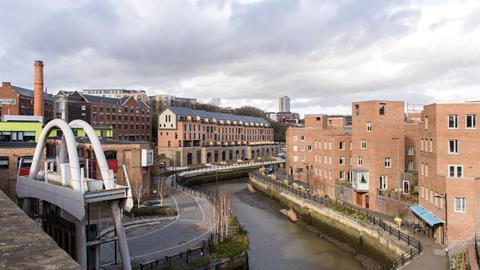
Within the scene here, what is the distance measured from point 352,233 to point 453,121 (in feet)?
41.2

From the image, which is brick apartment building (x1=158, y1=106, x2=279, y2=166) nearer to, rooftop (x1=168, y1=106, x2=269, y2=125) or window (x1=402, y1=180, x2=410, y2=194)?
rooftop (x1=168, y1=106, x2=269, y2=125)

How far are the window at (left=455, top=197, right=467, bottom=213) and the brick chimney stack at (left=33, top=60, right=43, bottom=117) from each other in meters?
52.6

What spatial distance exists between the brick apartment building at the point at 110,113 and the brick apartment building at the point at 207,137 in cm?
1130

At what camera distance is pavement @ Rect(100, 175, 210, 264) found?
2606cm

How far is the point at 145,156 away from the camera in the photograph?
43.6 m

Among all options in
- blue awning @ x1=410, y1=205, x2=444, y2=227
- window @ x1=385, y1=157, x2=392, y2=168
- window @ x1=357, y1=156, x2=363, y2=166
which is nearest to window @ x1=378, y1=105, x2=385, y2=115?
window @ x1=385, y1=157, x2=392, y2=168

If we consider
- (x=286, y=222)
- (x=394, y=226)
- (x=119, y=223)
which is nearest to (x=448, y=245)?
(x=394, y=226)

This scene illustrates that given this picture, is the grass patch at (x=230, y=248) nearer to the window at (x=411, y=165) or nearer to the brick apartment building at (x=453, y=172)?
the brick apartment building at (x=453, y=172)

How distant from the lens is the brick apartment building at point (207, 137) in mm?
83500

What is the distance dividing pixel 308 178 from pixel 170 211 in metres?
25.7

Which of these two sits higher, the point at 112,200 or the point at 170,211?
the point at 112,200

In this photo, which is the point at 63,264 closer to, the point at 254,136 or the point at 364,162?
A: the point at 364,162

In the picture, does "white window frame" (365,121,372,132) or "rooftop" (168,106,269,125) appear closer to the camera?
"white window frame" (365,121,372,132)

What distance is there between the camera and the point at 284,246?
107 ft
